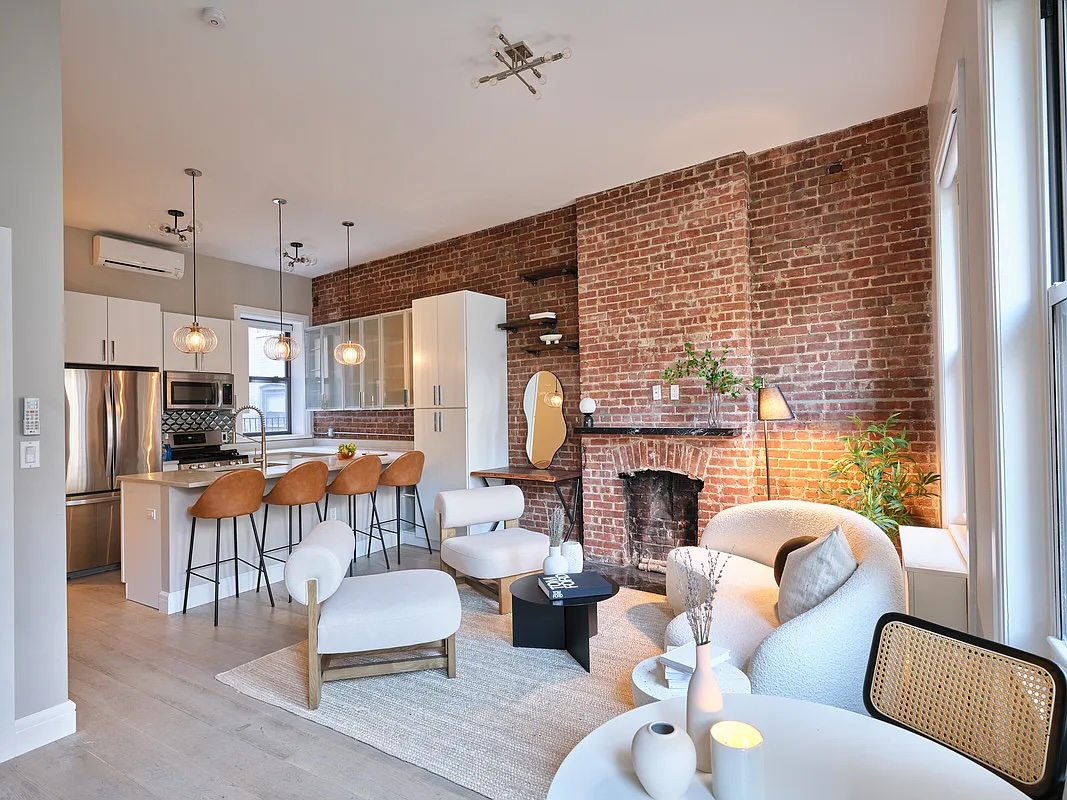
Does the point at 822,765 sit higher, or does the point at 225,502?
the point at 225,502

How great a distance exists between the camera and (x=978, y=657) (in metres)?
1.43

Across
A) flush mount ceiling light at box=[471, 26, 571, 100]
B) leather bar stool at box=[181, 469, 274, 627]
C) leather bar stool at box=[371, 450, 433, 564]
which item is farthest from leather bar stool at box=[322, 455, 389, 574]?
flush mount ceiling light at box=[471, 26, 571, 100]

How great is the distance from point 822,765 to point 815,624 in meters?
1.21

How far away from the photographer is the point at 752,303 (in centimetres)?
427

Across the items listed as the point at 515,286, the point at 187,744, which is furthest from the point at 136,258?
the point at 187,744

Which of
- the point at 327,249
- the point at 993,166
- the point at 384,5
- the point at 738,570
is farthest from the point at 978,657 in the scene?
the point at 327,249

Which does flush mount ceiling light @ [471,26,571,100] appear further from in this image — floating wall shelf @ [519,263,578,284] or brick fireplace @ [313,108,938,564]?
floating wall shelf @ [519,263,578,284]

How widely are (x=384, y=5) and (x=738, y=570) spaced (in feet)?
10.9

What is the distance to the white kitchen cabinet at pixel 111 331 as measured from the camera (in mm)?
5066

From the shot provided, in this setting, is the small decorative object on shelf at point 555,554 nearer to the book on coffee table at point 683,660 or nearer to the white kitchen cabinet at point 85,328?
the book on coffee table at point 683,660

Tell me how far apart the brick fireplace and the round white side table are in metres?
2.22

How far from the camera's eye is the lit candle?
1.09 m

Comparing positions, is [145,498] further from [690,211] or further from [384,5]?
[690,211]

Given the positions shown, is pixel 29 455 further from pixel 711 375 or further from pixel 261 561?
pixel 711 375
